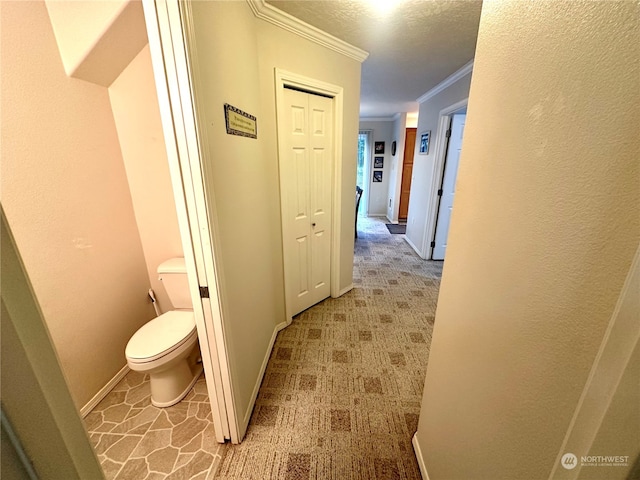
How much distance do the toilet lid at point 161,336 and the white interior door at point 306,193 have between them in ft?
2.88

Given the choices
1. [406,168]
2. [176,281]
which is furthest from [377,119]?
[176,281]

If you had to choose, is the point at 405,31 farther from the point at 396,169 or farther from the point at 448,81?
the point at 396,169

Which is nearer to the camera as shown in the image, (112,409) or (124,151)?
(112,409)

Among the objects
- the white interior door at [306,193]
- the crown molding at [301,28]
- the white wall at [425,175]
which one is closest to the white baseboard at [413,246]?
the white wall at [425,175]

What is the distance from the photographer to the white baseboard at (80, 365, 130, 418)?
1.56m

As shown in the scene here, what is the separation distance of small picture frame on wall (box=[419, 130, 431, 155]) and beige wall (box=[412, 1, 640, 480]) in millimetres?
3363

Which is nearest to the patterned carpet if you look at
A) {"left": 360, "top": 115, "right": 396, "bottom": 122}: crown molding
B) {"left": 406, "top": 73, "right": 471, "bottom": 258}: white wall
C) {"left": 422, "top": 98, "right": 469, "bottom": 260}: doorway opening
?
{"left": 422, "top": 98, "right": 469, "bottom": 260}: doorway opening

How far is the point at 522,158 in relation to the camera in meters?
0.60

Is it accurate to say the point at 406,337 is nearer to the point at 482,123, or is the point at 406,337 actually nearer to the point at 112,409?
the point at 482,123

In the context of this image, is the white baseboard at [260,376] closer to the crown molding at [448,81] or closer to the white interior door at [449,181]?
the white interior door at [449,181]

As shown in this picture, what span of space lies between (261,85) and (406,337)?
91.0 inches

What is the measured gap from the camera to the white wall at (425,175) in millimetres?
3332

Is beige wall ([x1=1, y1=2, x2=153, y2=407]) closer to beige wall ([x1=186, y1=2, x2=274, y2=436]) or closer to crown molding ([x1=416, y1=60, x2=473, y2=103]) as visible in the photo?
beige wall ([x1=186, y1=2, x2=274, y2=436])

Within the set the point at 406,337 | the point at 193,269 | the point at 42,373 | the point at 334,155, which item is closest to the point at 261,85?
the point at 334,155
